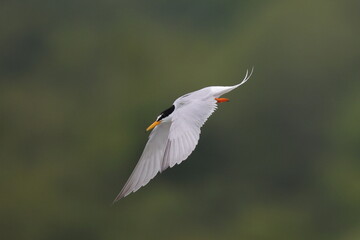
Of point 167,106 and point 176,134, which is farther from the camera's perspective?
point 167,106

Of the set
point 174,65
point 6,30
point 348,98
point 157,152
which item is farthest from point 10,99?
point 157,152

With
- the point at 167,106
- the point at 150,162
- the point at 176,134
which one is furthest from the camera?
the point at 167,106

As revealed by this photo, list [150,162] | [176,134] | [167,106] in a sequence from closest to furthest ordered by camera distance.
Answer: [176,134]
[150,162]
[167,106]

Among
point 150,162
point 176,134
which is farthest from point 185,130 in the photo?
point 150,162

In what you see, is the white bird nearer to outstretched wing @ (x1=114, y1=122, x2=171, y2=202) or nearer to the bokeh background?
outstretched wing @ (x1=114, y1=122, x2=171, y2=202)

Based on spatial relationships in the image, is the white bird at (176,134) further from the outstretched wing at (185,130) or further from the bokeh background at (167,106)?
the bokeh background at (167,106)

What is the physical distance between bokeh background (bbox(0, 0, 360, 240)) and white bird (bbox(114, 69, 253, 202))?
3223mm

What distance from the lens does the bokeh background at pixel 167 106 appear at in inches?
227

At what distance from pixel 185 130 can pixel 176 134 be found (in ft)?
0.10

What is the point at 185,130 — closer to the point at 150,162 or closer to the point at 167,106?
the point at 150,162

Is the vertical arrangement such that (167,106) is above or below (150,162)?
below

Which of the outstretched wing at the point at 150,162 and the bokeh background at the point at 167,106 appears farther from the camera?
the bokeh background at the point at 167,106

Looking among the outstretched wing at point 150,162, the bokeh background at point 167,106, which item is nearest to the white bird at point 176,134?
the outstretched wing at point 150,162

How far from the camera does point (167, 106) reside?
5992 millimetres
